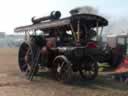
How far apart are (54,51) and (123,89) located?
10.2ft

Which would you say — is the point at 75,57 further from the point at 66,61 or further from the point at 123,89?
the point at 123,89

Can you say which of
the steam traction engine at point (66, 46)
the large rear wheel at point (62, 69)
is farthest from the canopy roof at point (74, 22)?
the large rear wheel at point (62, 69)

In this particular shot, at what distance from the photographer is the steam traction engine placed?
10172mm

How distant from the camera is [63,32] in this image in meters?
11.5

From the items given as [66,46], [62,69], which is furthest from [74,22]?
[62,69]

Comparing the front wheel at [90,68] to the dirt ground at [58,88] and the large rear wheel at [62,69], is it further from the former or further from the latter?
the large rear wheel at [62,69]

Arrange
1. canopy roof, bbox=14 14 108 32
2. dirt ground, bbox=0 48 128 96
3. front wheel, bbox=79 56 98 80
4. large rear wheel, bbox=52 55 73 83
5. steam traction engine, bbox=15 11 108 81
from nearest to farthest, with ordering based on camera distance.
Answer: dirt ground, bbox=0 48 128 96 < large rear wheel, bbox=52 55 73 83 < steam traction engine, bbox=15 11 108 81 < canopy roof, bbox=14 14 108 32 < front wheel, bbox=79 56 98 80

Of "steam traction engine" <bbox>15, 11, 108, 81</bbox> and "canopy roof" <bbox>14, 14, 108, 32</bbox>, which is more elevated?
"canopy roof" <bbox>14, 14, 108, 32</bbox>

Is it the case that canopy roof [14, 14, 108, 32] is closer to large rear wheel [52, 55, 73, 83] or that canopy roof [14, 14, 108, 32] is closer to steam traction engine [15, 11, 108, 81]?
steam traction engine [15, 11, 108, 81]

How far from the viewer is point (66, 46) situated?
1078 cm

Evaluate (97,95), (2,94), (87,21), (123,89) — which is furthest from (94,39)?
(2,94)

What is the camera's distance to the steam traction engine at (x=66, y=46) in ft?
33.4

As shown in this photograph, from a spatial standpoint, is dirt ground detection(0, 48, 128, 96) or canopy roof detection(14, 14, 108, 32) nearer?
dirt ground detection(0, 48, 128, 96)

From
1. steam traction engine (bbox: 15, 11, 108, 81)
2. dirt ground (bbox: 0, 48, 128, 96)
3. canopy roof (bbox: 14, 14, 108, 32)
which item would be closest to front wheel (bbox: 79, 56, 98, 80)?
steam traction engine (bbox: 15, 11, 108, 81)
